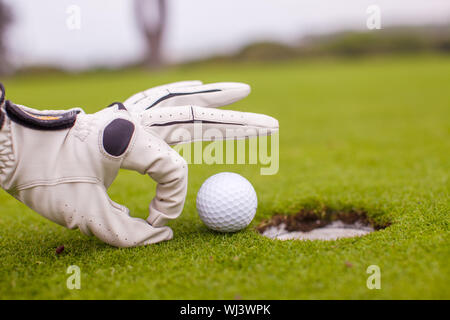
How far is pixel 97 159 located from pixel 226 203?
34.3 inches

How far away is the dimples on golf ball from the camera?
264 centimetres

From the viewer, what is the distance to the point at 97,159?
7.47 ft

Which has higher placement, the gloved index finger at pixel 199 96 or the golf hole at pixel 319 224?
the gloved index finger at pixel 199 96

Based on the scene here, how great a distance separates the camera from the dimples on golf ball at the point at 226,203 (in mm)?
2643

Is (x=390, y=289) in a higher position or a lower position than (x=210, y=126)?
lower

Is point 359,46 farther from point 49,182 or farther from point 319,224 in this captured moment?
point 49,182

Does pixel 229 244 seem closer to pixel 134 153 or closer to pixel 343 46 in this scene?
pixel 134 153

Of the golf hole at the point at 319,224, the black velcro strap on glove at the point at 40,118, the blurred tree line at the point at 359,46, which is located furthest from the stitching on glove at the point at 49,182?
the blurred tree line at the point at 359,46

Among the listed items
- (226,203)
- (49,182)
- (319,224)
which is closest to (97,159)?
(49,182)

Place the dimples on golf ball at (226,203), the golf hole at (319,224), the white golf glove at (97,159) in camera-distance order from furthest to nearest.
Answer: the golf hole at (319,224) < the dimples on golf ball at (226,203) < the white golf glove at (97,159)

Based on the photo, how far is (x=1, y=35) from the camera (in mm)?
23562

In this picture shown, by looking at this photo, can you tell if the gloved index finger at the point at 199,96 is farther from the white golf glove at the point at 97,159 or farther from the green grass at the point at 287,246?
the green grass at the point at 287,246
